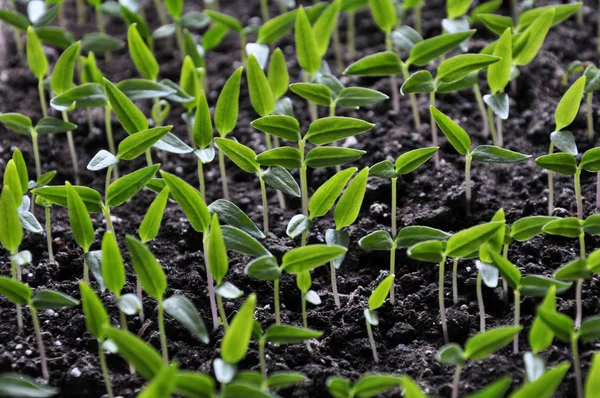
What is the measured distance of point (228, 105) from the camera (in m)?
1.38

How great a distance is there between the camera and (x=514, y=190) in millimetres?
1517

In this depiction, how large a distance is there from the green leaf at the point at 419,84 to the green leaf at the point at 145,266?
56 centimetres

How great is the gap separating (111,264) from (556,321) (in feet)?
1.89

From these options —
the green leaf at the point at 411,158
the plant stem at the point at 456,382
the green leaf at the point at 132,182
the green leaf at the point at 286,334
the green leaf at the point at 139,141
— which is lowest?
the plant stem at the point at 456,382

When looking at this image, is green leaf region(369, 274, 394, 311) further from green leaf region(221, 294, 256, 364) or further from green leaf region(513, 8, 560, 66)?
green leaf region(513, 8, 560, 66)

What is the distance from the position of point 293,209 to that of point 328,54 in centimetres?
60

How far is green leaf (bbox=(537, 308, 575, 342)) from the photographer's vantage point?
99cm

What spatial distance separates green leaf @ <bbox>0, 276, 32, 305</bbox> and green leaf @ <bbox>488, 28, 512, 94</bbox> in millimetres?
847

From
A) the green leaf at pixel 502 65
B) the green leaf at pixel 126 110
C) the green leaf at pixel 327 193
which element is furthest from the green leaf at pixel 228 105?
the green leaf at pixel 502 65

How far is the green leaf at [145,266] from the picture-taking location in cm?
108

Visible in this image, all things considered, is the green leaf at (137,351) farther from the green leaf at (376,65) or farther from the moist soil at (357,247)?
the green leaf at (376,65)

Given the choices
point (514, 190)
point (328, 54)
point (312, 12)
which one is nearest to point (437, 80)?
point (514, 190)

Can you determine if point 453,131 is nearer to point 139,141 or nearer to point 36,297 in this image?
point 139,141

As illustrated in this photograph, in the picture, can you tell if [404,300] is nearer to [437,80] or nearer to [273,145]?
[437,80]
